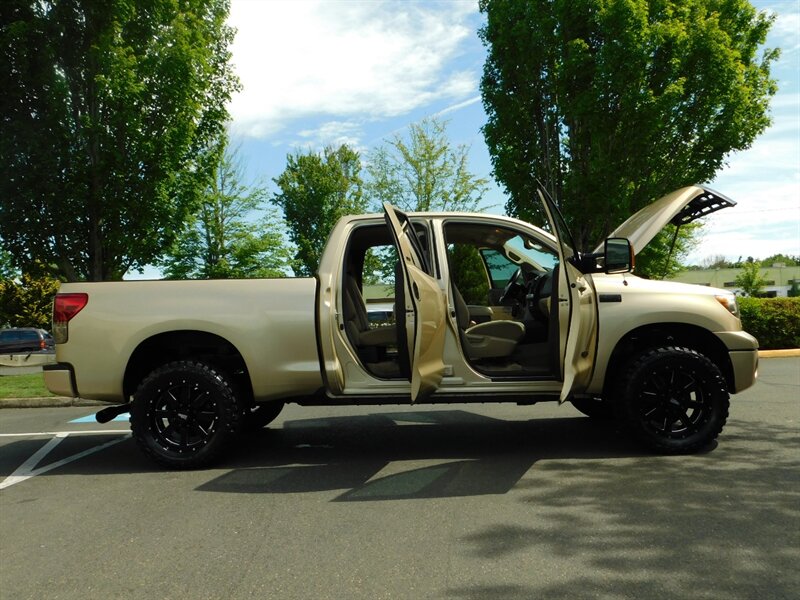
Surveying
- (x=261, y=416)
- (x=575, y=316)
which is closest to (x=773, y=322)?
(x=575, y=316)

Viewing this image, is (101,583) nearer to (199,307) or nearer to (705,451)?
(199,307)

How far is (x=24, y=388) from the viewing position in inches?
437

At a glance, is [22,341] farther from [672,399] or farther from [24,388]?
[672,399]

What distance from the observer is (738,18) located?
1574 centimetres

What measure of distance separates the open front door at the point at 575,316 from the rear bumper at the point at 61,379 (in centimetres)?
381

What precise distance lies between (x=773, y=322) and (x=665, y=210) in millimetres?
11368

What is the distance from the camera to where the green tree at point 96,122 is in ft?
49.6

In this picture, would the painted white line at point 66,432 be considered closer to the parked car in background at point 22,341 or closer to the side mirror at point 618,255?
the side mirror at point 618,255

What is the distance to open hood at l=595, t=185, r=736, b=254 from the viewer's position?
17.8 feet

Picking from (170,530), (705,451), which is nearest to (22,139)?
(170,530)

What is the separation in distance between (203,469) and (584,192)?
43.7 feet

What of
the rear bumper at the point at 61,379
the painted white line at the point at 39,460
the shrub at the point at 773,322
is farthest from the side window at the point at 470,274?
the shrub at the point at 773,322

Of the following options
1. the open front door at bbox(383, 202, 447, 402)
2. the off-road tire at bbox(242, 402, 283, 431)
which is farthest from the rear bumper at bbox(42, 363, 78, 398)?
the open front door at bbox(383, 202, 447, 402)

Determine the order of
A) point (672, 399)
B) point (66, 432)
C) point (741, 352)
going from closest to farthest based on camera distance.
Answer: point (672, 399) < point (741, 352) < point (66, 432)
